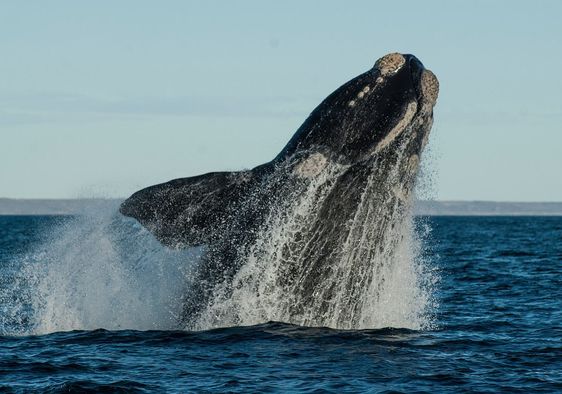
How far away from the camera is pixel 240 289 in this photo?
580 inches

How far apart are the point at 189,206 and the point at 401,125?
→ 9.84ft

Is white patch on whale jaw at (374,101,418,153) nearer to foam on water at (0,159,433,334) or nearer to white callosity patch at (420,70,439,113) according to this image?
white callosity patch at (420,70,439,113)

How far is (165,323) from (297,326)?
2186 millimetres

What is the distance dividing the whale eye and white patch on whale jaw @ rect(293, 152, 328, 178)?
55.1 inches

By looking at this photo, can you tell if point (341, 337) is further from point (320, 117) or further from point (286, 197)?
point (320, 117)

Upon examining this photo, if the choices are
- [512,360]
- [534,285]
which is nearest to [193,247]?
[512,360]

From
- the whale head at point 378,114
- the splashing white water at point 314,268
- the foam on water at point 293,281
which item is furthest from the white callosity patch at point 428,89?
the foam on water at point 293,281

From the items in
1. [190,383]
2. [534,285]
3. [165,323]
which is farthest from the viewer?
[534,285]

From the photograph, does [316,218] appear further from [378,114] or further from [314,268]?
[378,114]

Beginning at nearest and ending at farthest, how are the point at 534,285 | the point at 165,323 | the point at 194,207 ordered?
the point at 194,207, the point at 165,323, the point at 534,285

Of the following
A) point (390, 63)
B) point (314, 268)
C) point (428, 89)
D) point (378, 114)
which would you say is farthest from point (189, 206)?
point (428, 89)

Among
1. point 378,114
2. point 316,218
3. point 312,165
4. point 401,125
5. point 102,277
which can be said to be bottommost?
point 102,277

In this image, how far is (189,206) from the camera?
1426 centimetres

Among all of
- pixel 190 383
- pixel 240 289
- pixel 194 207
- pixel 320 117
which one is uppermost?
pixel 320 117
